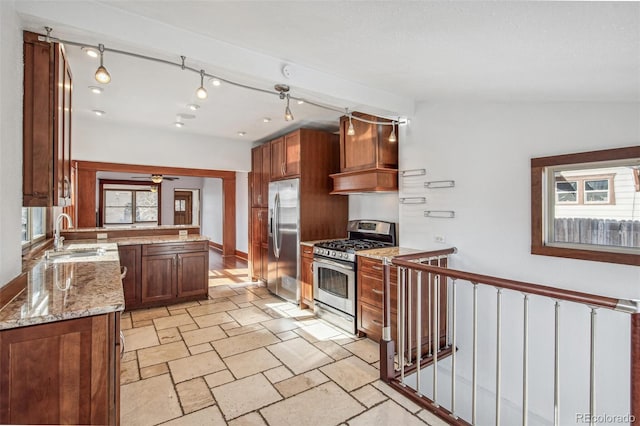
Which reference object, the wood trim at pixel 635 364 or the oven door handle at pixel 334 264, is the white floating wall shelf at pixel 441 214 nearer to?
the oven door handle at pixel 334 264

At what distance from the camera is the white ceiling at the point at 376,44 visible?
1.51 meters

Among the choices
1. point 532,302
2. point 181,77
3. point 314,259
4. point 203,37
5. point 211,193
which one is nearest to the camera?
point 203,37

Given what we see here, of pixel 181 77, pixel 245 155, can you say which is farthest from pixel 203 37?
pixel 245 155

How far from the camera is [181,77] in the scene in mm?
2861

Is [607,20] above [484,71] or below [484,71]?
below

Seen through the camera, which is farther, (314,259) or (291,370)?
(314,259)

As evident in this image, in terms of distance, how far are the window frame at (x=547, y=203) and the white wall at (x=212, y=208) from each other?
8.22m

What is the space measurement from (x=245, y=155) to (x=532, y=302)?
4771 millimetres

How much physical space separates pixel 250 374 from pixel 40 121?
229 cm

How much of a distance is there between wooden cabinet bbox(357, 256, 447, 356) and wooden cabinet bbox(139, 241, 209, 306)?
243cm

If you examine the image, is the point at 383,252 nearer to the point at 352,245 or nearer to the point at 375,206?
the point at 352,245

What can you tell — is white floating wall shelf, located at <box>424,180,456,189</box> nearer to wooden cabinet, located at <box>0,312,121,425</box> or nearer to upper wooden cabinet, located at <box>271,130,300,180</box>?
upper wooden cabinet, located at <box>271,130,300,180</box>

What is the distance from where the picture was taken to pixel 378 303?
313 centimetres

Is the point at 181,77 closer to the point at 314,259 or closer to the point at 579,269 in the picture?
the point at 314,259
